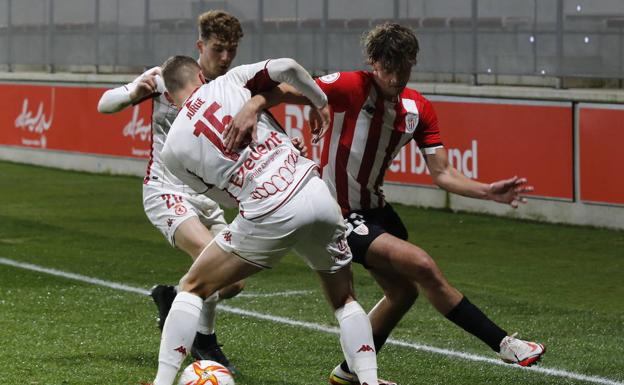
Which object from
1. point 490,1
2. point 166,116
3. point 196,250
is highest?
point 490,1

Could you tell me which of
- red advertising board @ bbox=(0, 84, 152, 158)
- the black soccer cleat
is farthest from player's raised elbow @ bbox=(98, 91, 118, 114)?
red advertising board @ bbox=(0, 84, 152, 158)

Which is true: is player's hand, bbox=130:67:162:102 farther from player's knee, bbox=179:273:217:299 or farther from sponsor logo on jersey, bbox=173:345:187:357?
sponsor logo on jersey, bbox=173:345:187:357

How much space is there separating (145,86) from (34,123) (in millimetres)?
14147

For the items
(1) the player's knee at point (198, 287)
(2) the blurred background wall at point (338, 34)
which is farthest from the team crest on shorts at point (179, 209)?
(2) the blurred background wall at point (338, 34)

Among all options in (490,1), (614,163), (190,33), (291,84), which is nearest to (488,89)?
(490,1)

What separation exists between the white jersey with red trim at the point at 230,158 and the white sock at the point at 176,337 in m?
0.49

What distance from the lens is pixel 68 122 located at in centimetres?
2034

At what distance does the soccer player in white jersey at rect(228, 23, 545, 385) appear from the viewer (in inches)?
252

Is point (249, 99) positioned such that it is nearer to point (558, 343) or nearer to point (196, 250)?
point (196, 250)

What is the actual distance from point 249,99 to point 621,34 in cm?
825

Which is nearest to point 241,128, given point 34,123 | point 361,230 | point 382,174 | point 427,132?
point 361,230

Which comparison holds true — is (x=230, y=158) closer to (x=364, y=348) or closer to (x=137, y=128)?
(x=364, y=348)

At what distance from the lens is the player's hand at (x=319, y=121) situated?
20.1ft

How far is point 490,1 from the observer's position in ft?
48.7
